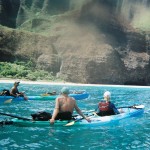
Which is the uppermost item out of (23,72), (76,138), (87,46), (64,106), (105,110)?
(87,46)

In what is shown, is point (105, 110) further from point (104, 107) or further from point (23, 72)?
point (23, 72)

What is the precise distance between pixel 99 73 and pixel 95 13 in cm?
2943

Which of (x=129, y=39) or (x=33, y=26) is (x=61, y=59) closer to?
(x=129, y=39)

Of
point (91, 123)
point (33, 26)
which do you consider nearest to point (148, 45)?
point (33, 26)

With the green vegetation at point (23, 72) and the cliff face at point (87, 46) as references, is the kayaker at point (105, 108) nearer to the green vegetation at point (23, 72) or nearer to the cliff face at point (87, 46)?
the green vegetation at point (23, 72)

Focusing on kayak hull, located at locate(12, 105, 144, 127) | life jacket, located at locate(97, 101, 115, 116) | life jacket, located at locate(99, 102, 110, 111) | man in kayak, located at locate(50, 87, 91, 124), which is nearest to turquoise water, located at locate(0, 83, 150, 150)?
kayak hull, located at locate(12, 105, 144, 127)

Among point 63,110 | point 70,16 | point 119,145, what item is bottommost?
point 119,145

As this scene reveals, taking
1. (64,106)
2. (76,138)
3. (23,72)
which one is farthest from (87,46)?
(76,138)

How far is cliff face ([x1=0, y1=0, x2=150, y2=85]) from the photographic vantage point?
A: 297ft

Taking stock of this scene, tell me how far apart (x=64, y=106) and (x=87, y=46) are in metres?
81.4

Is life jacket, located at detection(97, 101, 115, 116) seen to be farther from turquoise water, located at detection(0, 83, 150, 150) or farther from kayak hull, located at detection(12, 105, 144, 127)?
turquoise water, located at detection(0, 83, 150, 150)

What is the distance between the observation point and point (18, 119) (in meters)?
16.3

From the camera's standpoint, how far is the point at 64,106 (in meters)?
15.4

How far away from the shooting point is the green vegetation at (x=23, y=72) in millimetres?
78250
